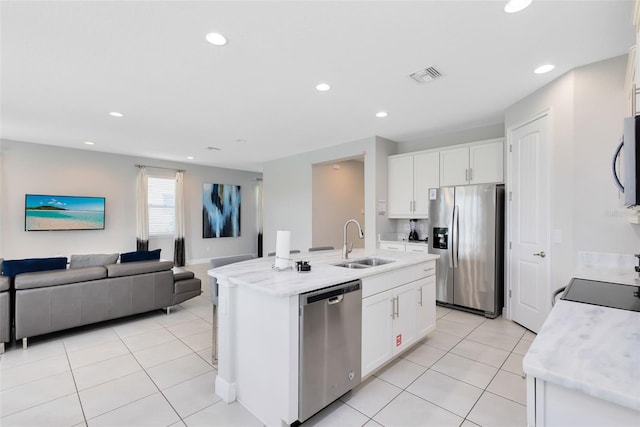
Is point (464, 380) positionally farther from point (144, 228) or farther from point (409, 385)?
point (144, 228)

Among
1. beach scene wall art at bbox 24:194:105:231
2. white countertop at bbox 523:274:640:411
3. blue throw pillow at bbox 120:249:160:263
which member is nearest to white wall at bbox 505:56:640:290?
white countertop at bbox 523:274:640:411

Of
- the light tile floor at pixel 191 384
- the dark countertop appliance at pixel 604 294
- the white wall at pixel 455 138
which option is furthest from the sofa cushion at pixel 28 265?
the white wall at pixel 455 138

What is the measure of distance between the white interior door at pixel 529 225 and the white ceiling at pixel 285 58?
550 mm

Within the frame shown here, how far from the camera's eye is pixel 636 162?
1070 millimetres

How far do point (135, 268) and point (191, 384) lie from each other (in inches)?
70.1

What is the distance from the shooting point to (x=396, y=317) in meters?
2.49

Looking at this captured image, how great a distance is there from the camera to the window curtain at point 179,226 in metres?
7.26

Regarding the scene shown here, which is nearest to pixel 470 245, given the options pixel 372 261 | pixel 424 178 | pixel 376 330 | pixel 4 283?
pixel 424 178

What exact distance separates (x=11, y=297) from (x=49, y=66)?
86.3 inches

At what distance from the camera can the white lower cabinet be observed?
221cm

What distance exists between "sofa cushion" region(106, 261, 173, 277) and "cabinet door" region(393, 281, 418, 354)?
9.45 ft

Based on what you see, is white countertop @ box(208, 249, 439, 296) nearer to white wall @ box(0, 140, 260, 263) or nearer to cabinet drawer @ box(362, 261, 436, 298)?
cabinet drawer @ box(362, 261, 436, 298)

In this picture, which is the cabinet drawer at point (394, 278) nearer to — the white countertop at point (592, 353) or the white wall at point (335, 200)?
the white countertop at point (592, 353)

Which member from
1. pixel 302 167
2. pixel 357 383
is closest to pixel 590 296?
pixel 357 383
